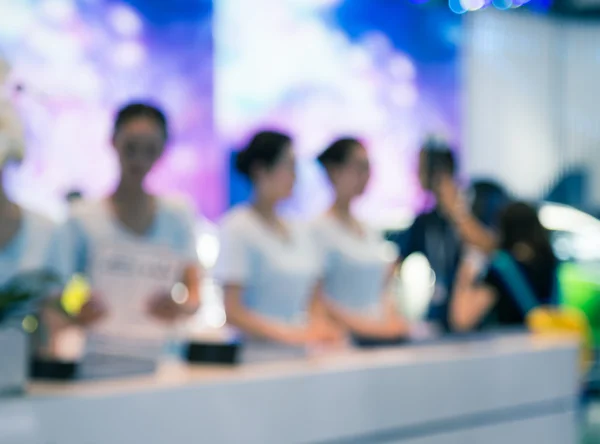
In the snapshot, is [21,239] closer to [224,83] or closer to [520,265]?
[520,265]

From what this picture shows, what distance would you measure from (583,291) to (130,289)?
5.63 meters

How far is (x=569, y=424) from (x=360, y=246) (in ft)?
3.48

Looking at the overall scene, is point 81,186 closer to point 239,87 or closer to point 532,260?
point 239,87

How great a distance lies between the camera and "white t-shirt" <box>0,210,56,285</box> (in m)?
2.47

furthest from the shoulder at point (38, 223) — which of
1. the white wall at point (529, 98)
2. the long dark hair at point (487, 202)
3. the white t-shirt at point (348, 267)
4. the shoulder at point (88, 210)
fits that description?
the white wall at point (529, 98)

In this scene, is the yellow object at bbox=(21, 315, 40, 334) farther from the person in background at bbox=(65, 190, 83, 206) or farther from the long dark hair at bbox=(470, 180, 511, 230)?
the long dark hair at bbox=(470, 180, 511, 230)

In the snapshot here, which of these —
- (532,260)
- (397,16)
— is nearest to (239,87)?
(397,16)

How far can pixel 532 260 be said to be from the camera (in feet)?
16.7

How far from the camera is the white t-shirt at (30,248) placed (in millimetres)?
2471

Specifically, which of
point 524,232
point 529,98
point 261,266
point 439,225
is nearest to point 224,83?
point 524,232

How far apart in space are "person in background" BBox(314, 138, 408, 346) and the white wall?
5067 mm

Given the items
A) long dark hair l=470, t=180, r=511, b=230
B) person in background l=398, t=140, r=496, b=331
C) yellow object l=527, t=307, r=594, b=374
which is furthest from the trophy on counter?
long dark hair l=470, t=180, r=511, b=230

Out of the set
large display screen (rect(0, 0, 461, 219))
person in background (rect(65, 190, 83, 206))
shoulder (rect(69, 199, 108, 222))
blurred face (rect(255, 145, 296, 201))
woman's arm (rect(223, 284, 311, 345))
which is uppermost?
large display screen (rect(0, 0, 461, 219))

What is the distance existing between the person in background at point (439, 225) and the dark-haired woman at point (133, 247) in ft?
4.34
